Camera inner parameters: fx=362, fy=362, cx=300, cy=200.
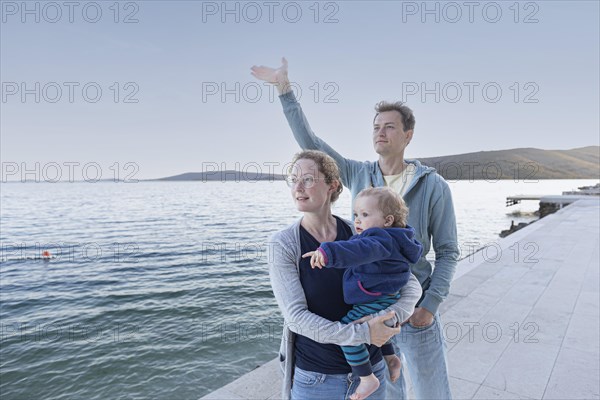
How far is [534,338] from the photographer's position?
4.55 meters

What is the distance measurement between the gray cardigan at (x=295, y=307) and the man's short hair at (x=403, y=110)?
969mm

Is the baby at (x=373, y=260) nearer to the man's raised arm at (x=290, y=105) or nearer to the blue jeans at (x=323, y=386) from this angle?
the blue jeans at (x=323, y=386)

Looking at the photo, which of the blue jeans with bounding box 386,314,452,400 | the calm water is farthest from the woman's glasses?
the calm water

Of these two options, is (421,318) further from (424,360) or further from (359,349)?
(359,349)

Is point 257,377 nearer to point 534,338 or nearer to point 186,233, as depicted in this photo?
point 534,338

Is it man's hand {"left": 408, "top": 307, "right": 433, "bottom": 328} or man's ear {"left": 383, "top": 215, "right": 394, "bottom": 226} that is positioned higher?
man's ear {"left": 383, "top": 215, "right": 394, "bottom": 226}

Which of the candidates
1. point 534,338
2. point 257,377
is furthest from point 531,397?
point 257,377

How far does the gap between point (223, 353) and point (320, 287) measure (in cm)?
669

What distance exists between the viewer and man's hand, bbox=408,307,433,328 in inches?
83.2

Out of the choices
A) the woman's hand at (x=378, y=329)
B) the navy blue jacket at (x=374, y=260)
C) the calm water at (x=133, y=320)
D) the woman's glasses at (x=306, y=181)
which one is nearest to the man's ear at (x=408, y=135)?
the navy blue jacket at (x=374, y=260)

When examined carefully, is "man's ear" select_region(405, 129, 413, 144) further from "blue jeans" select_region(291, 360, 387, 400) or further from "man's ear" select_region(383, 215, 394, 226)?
"blue jeans" select_region(291, 360, 387, 400)

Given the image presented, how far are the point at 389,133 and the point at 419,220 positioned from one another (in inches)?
21.7

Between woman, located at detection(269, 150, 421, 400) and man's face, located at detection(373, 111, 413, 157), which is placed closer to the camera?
woman, located at detection(269, 150, 421, 400)

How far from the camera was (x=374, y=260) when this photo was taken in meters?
1.51
